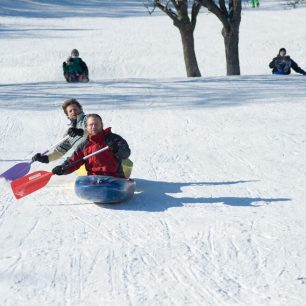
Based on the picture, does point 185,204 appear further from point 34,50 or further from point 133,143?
point 34,50

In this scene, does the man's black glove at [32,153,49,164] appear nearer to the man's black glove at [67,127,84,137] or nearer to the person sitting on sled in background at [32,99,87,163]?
the person sitting on sled in background at [32,99,87,163]

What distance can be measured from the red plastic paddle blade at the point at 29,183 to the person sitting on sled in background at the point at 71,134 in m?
0.17

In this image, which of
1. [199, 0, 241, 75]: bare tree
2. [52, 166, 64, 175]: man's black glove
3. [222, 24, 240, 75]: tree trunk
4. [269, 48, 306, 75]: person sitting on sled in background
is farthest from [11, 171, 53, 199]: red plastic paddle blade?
[269, 48, 306, 75]: person sitting on sled in background

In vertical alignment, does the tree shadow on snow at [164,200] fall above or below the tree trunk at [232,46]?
below

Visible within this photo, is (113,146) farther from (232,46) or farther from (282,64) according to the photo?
(282,64)

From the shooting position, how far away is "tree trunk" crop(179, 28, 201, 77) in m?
18.7

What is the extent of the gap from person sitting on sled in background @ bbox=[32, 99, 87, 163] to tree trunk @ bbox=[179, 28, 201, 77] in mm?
11100

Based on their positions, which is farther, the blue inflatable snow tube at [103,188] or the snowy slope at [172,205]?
the blue inflatable snow tube at [103,188]

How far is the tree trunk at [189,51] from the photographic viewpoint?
735 inches

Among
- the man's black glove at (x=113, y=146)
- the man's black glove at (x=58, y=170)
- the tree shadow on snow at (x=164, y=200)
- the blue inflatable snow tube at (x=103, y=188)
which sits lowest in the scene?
the tree shadow on snow at (x=164, y=200)

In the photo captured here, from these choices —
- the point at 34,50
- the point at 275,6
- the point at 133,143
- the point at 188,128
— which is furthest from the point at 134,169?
the point at 275,6

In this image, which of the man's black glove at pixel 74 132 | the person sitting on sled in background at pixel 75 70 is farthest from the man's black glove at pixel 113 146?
the person sitting on sled in background at pixel 75 70

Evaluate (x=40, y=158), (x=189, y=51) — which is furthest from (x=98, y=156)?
(x=189, y=51)

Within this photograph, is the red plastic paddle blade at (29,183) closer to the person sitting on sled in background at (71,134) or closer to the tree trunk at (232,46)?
the person sitting on sled in background at (71,134)
